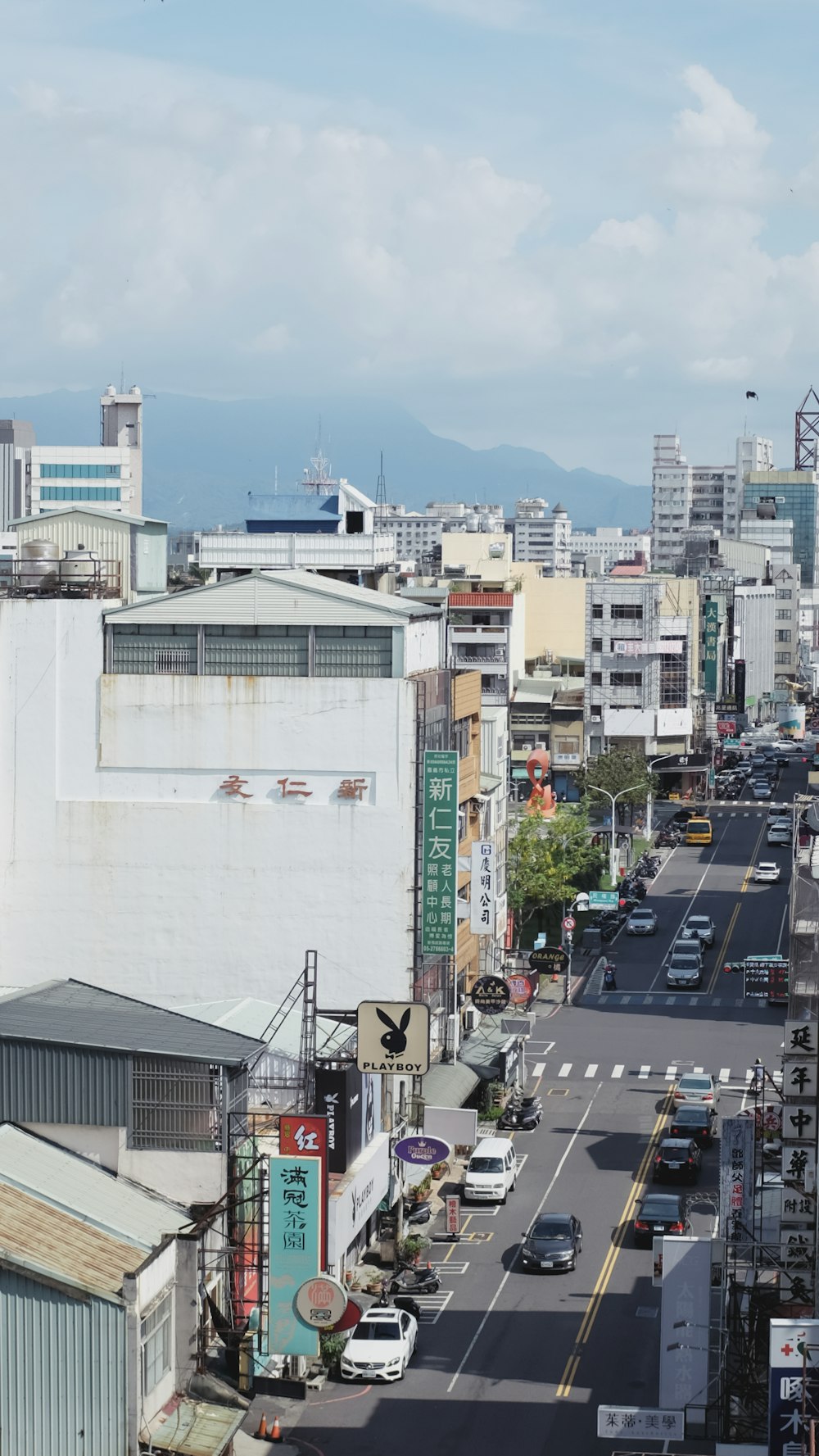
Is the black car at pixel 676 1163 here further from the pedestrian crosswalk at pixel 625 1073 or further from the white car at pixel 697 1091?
the pedestrian crosswalk at pixel 625 1073

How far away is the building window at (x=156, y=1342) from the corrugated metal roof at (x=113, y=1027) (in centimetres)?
498

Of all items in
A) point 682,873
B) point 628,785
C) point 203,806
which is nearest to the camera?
Result: point 203,806

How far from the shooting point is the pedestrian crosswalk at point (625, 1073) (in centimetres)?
7156

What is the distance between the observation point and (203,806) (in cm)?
5822

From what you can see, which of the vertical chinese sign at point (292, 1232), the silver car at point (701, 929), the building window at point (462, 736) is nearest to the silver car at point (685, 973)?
the silver car at point (701, 929)

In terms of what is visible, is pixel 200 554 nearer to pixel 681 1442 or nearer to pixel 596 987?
pixel 596 987

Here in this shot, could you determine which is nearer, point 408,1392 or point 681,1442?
point 681,1442

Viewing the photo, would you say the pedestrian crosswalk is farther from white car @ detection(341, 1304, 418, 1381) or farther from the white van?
white car @ detection(341, 1304, 418, 1381)

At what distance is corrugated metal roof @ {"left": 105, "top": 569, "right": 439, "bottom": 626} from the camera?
58344 millimetres

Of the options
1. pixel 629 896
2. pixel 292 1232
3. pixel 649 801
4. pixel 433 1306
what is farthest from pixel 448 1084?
pixel 649 801

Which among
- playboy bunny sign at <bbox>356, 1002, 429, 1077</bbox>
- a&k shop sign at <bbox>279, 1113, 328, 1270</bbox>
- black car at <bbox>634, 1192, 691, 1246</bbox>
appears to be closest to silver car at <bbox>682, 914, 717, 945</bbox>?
black car at <bbox>634, 1192, 691, 1246</bbox>

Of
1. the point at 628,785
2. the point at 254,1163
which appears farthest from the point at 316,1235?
the point at 628,785

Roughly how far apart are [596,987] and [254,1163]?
5192 cm

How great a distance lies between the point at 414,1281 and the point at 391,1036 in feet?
23.0
